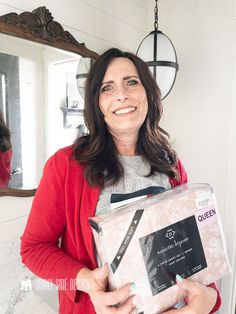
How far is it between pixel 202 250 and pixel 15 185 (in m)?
0.75

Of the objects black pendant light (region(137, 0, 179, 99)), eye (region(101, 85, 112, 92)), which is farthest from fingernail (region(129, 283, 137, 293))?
black pendant light (region(137, 0, 179, 99))

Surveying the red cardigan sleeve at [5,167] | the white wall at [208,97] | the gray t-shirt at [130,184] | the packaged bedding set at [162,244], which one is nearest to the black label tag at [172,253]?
the packaged bedding set at [162,244]

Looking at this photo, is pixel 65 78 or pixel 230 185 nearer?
pixel 65 78

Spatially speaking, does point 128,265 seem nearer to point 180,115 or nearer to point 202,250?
point 202,250

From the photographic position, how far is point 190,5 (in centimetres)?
145

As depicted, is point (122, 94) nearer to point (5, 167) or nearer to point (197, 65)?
point (5, 167)

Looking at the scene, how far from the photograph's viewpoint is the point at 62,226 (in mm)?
708

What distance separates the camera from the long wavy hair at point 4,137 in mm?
990

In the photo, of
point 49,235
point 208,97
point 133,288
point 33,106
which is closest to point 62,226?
point 49,235

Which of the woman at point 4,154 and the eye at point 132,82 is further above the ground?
the eye at point 132,82

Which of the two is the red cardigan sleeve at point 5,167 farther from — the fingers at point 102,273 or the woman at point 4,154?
the fingers at point 102,273

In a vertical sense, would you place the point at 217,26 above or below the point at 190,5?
below

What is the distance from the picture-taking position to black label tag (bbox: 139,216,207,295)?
0.56 metres

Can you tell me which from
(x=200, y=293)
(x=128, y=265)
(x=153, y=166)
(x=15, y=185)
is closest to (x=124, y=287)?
(x=128, y=265)
